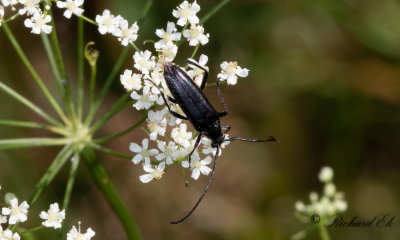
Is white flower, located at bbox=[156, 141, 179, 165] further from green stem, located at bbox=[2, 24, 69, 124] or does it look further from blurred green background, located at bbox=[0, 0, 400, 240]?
blurred green background, located at bbox=[0, 0, 400, 240]

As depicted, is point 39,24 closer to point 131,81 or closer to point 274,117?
point 131,81

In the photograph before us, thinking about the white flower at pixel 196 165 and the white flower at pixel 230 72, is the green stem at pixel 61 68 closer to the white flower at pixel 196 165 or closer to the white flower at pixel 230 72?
the white flower at pixel 196 165

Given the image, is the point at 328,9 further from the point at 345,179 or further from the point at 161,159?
the point at 161,159

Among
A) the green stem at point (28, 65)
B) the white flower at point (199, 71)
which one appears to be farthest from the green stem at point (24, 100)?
the white flower at point (199, 71)

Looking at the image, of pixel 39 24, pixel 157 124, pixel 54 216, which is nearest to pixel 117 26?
pixel 39 24

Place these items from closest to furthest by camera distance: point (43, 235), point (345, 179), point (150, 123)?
point (150, 123) → point (43, 235) → point (345, 179)

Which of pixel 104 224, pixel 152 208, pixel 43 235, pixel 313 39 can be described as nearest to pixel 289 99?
pixel 313 39

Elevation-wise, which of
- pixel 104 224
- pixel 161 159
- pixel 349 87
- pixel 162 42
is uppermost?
pixel 349 87
